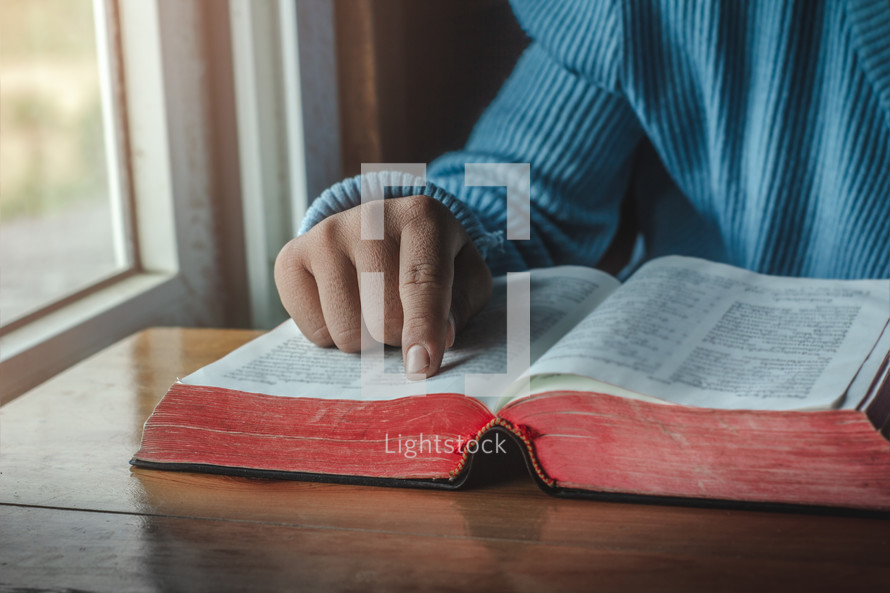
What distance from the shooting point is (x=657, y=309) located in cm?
43

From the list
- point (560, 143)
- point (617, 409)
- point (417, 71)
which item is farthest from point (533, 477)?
point (417, 71)

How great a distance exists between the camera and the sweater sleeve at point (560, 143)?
75cm

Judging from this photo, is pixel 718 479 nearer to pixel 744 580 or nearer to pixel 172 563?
pixel 744 580

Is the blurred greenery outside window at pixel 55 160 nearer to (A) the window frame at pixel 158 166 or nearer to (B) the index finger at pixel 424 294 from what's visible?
(A) the window frame at pixel 158 166

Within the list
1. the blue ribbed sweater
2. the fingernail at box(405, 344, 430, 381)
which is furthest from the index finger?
the blue ribbed sweater

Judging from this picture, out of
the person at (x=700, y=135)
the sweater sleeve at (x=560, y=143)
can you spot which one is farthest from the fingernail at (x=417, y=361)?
the sweater sleeve at (x=560, y=143)

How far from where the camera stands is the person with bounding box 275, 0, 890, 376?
66 centimetres

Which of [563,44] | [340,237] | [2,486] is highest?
[563,44]

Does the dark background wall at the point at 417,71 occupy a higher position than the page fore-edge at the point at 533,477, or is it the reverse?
the dark background wall at the point at 417,71

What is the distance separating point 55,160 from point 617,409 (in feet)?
2.25

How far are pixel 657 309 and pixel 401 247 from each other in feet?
0.51

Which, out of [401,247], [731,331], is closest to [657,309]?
[731,331]

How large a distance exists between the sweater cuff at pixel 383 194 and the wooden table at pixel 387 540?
220mm

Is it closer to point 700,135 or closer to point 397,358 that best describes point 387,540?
point 397,358
